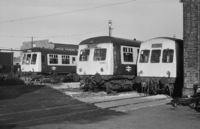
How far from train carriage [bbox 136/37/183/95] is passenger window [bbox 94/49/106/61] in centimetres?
212

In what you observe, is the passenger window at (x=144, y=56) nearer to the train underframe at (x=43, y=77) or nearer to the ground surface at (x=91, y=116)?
→ the ground surface at (x=91, y=116)

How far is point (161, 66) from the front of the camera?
52.9 ft

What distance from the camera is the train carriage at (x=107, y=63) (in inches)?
682

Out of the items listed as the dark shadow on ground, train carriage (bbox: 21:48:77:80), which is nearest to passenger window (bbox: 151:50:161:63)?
the dark shadow on ground

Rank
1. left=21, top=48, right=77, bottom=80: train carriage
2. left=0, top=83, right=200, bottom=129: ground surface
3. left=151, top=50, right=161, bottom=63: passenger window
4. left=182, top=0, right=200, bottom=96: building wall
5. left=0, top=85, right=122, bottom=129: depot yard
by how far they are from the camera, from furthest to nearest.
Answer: left=21, top=48, right=77, bottom=80: train carriage, left=151, top=50, right=161, bottom=63: passenger window, left=182, top=0, right=200, bottom=96: building wall, left=0, top=85, right=122, bottom=129: depot yard, left=0, top=83, right=200, bottom=129: ground surface

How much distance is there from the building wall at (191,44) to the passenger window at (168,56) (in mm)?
1774

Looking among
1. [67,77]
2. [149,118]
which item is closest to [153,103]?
[149,118]

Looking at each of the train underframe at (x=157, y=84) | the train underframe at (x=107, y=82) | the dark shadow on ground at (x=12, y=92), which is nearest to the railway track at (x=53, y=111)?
the dark shadow on ground at (x=12, y=92)

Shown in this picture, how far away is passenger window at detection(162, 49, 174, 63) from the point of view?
15.9 m

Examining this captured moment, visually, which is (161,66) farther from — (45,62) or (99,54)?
(45,62)

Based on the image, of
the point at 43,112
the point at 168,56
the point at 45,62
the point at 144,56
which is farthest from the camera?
the point at 45,62

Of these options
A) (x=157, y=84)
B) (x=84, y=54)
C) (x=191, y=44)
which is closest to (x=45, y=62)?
(x=84, y=54)

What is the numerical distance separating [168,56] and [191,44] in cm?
218

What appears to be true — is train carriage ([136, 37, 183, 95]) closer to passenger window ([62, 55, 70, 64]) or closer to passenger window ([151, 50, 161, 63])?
passenger window ([151, 50, 161, 63])
